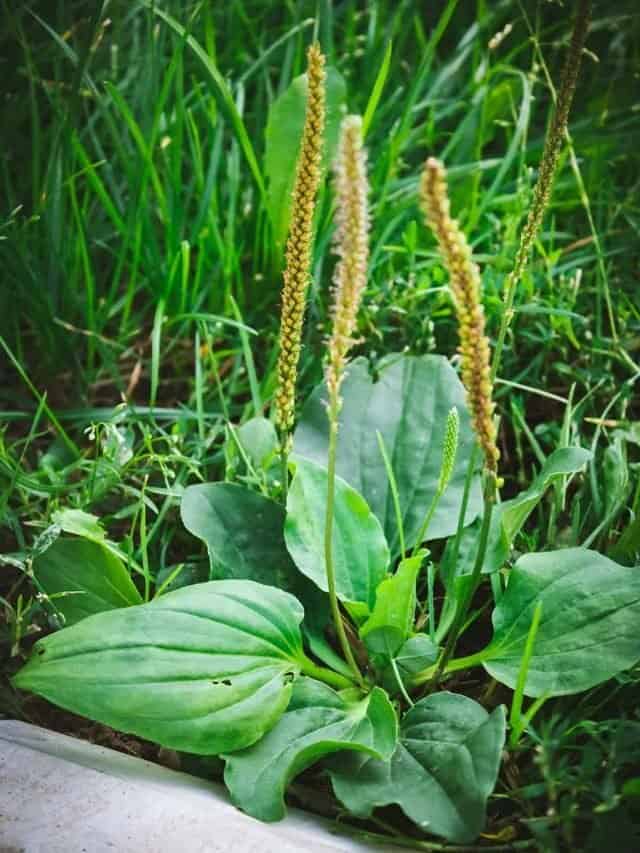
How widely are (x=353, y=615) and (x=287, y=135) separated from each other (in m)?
1.04

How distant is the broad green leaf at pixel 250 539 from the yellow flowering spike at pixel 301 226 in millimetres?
305

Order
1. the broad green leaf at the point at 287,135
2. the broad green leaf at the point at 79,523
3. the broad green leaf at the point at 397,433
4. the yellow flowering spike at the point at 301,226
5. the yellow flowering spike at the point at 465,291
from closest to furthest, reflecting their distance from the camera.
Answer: the yellow flowering spike at the point at 465,291 → the yellow flowering spike at the point at 301,226 → the broad green leaf at the point at 79,523 → the broad green leaf at the point at 397,433 → the broad green leaf at the point at 287,135

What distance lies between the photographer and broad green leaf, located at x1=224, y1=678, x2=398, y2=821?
1346 millimetres

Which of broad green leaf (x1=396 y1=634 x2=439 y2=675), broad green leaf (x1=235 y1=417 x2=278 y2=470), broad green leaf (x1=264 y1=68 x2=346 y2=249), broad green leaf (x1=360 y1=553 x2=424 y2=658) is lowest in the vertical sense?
broad green leaf (x1=396 y1=634 x2=439 y2=675)

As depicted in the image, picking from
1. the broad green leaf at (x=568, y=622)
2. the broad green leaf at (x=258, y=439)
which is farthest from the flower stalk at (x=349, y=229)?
the broad green leaf at (x=258, y=439)

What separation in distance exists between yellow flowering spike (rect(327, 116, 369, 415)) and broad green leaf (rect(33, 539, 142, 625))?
0.59 meters

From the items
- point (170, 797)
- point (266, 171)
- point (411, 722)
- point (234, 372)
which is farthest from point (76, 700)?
point (266, 171)

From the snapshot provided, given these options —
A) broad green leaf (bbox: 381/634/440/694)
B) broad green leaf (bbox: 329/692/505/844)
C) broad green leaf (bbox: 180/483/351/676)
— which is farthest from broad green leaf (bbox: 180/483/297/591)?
broad green leaf (bbox: 329/692/505/844)

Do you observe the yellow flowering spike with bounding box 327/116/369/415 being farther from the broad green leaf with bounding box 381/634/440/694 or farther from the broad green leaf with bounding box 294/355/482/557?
the broad green leaf with bounding box 294/355/482/557

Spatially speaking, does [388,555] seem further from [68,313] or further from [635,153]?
[635,153]

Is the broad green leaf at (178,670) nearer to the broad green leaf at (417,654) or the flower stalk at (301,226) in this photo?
the broad green leaf at (417,654)

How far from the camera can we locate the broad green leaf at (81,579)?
159 centimetres

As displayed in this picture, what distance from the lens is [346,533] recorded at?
1666 mm

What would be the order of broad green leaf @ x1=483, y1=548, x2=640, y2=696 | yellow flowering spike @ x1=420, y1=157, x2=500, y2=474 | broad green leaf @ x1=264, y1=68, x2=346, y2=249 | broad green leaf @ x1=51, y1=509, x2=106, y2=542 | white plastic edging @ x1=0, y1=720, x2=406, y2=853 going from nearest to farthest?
1. yellow flowering spike @ x1=420, y1=157, x2=500, y2=474
2. white plastic edging @ x1=0, y1=720, x2=406, y2=853
3. broad green leaf @ x1=483, y1=548, x2=640, y2=696
4. broad green leaf @ x1=51, y1=509, x2=106, y2=542
5. broad green leaf @ x1=264, y1=68, x2=346, y2=249
